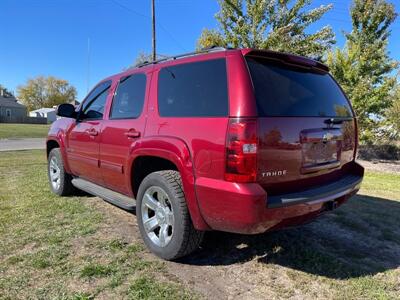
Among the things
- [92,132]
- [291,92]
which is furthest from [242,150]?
[92,132]

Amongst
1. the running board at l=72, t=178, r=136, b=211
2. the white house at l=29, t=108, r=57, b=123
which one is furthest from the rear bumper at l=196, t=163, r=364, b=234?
the white house at l=29, t=108, r=57, b=123

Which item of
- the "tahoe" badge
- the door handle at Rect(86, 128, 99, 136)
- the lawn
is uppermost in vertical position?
the door handle at Rect(86, 128, 99, 136)

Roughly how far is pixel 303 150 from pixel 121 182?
217 centimetres

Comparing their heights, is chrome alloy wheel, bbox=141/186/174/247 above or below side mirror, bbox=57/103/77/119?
below

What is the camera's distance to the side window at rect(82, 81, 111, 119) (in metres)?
4.63

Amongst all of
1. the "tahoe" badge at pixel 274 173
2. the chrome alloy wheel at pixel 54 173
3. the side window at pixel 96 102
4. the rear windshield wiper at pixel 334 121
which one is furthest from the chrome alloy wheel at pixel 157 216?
the chrome alloy wheel at pixel 54 173

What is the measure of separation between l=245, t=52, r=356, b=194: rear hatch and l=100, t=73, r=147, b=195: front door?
1.41 metres

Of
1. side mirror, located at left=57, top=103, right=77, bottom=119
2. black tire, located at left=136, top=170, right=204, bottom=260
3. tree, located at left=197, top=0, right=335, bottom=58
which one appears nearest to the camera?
black tire, located at left=136, top=170, right=204, bottom=260

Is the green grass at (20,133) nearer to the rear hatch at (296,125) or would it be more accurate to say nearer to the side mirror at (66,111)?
the side mirror at (66,111)

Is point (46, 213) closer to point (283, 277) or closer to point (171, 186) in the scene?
point (171, 186)

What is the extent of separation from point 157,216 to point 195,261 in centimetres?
59

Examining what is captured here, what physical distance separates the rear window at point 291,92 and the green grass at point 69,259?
1.73m

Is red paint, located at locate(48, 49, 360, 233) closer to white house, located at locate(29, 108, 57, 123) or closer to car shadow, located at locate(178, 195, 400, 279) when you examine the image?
car shadow, located at locate(178, 195, 400, 279)

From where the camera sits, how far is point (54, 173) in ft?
19.9
